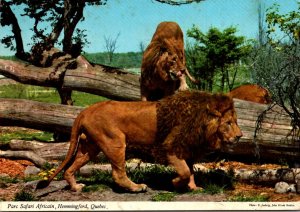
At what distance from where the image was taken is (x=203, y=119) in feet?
17.9

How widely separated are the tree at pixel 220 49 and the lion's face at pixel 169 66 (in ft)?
4.66

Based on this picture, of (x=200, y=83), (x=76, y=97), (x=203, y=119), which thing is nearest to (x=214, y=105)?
(x=203, y=119)

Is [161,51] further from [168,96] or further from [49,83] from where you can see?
[49,83]

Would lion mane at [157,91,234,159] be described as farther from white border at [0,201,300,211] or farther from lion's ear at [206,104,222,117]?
white border at [0,201,300,211]

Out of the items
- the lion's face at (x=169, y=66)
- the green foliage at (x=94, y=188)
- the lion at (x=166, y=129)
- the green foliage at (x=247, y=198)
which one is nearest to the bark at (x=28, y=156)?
the green foliage at (x=94, y=188)

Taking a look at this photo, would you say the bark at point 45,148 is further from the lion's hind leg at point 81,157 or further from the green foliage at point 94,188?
the lion's hind leg at point 81,157

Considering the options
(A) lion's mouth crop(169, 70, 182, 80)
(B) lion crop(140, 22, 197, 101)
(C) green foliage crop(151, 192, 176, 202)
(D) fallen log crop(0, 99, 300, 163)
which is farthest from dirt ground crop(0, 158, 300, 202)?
(A) lion's mouth crop(169, 70, 182, 80)

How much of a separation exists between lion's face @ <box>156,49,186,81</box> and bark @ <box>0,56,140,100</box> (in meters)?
1.87

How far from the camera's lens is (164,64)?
5.80m

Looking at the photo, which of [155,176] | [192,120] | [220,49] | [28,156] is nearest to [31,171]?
[28,156]

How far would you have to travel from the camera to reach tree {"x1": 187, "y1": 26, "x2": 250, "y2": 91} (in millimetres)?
7500

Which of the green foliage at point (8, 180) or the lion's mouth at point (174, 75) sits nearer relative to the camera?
the lion's mouth at point (174, 75)

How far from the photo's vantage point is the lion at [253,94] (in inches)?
297

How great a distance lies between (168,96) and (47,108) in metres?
2.56
